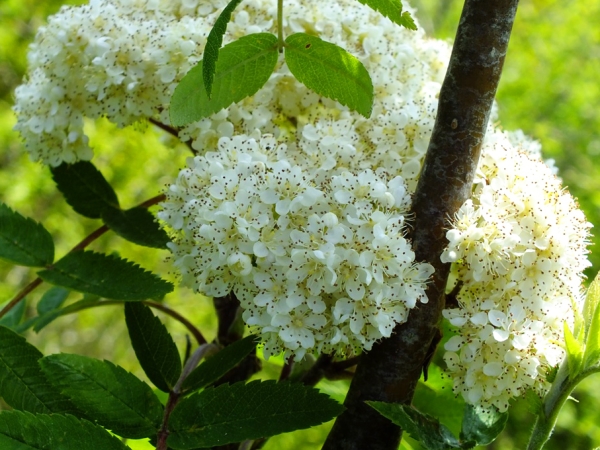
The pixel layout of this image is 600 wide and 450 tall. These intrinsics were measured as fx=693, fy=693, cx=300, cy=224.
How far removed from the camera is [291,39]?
110 cm

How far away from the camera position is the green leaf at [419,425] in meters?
0.92

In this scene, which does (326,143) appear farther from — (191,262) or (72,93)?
(72,93)

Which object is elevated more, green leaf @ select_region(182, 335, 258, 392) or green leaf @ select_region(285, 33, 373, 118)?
green leaf @ select_region(285, 33, 373, 118)

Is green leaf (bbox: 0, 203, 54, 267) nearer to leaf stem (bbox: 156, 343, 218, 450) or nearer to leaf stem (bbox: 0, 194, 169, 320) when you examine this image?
leaf stem (bbox: 0, 194, 169, 320)

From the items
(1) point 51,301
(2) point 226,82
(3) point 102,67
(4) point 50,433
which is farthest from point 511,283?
Answer: (1) point 51,301

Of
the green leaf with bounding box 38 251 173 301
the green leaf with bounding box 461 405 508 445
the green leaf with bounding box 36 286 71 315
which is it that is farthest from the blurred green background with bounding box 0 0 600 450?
the green leaf with bounding box 461 405 508 445

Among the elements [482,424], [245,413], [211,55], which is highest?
[211,55]

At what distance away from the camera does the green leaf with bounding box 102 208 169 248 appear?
1.34m

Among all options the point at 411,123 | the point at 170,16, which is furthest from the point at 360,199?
the point at 170,16

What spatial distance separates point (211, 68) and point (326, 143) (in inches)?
12.5

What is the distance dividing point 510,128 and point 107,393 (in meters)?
3.62

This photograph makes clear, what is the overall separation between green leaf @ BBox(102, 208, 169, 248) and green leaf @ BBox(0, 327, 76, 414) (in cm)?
30

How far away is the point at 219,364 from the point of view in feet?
3.67

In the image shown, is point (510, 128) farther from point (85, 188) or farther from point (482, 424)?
point (482, 424)
